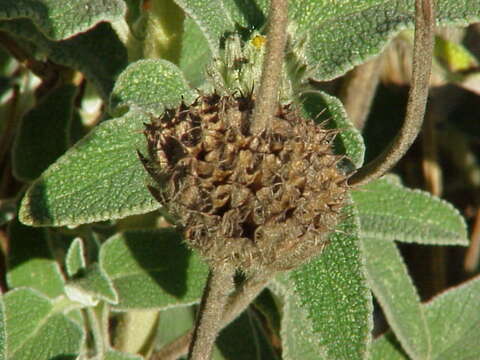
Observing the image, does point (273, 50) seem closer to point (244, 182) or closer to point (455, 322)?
point (244, 182)

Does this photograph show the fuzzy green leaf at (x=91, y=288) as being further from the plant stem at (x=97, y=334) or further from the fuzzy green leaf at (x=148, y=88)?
the fuzzy green leaf at (x=148, y=88)

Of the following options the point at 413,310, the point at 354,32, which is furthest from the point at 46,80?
the point at 413,310

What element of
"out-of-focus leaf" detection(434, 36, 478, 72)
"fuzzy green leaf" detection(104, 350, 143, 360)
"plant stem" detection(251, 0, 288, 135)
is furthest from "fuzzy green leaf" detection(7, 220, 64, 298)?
"out-of-focus leaf" detection(434, 36, 478, 72)

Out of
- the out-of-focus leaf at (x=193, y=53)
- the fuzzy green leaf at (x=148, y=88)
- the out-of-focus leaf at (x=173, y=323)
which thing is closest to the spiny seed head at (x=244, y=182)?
the fuzzy green leaf at (x=148, y=88)

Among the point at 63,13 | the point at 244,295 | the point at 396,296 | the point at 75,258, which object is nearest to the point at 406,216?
the point at 396,296

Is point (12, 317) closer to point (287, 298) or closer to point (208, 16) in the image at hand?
point (287, 298)
